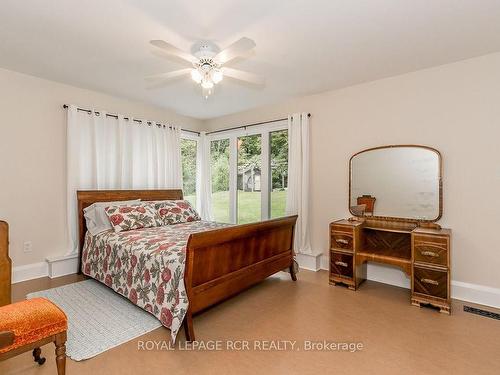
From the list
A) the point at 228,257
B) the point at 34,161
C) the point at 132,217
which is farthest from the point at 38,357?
the point at 34,161

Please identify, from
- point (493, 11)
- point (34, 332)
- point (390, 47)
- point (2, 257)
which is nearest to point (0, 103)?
point (2, 257)

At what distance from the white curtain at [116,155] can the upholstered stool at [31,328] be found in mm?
2339

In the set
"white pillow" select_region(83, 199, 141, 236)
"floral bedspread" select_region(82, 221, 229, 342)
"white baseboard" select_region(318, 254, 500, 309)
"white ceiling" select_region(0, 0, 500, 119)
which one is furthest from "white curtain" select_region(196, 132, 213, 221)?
"white baseboard" select_region(318, 254, 500, 309)

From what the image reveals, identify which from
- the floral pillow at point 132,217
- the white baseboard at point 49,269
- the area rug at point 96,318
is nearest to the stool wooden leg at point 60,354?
the area rug at point 96,318

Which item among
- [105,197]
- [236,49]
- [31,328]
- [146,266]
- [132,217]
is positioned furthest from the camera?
[105,197]

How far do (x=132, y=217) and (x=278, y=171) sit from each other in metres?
2.34

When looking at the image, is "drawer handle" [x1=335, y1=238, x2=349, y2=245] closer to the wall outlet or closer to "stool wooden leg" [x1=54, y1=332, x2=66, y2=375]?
"stool wooden leg" [x1=54, y1=332, x2=66, y2=375]

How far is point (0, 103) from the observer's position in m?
3.16

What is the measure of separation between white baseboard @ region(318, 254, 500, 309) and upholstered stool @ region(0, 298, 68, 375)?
332 centimetres

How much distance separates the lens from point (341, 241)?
3256 mm

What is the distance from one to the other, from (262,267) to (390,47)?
2589 millimetres

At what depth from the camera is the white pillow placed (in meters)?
3.46

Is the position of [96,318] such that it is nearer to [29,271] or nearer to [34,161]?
[29,271]

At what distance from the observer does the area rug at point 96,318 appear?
6.79 feet
